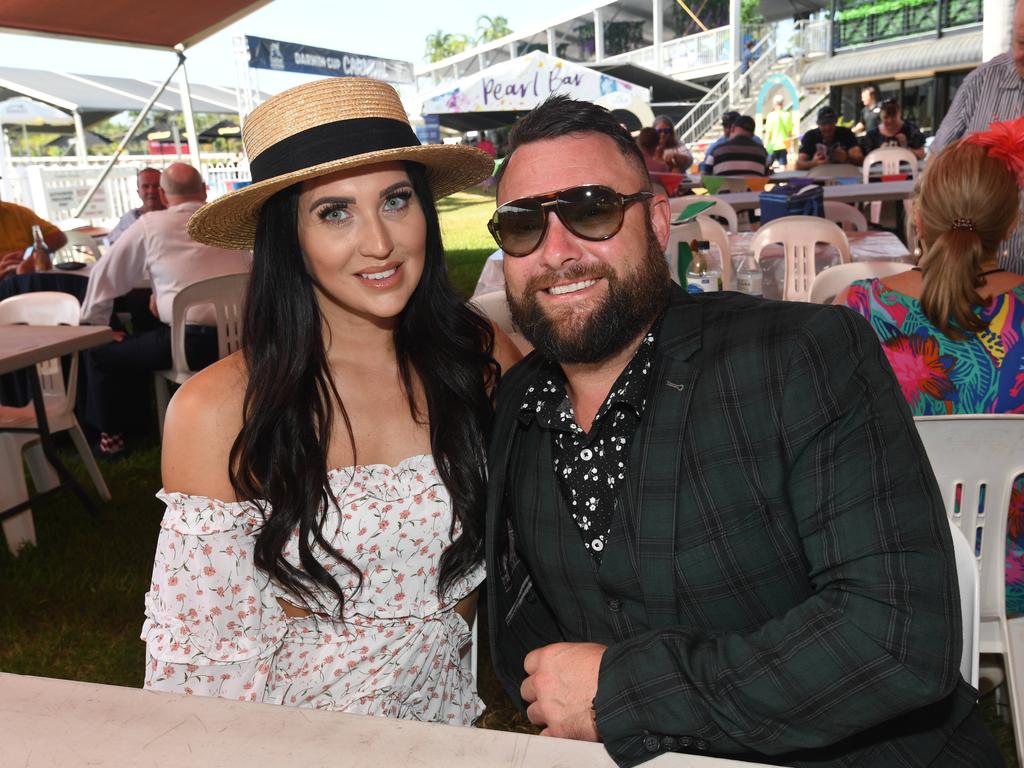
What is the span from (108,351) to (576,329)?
467 cm

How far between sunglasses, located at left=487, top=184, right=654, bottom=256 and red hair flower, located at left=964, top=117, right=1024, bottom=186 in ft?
4.54

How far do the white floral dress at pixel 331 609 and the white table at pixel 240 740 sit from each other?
1.69 feet

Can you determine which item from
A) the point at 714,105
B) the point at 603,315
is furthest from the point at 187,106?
the point at 714,105

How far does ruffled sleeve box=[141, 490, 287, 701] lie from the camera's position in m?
1.69

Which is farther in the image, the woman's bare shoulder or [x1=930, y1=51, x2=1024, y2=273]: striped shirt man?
[x1=930, y1=51, x2=1024, y2=273]: striped shirt man

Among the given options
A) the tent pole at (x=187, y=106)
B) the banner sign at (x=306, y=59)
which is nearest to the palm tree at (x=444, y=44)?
the banner sign at (x=306, y=59)

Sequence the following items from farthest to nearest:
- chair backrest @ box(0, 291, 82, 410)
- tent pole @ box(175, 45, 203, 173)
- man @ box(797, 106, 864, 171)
→ man @ box(797, 106, 864, 171) → tent pole @ box(175, 45, 203, 173) → chair backrest @ box(0, 291, 82, 410)

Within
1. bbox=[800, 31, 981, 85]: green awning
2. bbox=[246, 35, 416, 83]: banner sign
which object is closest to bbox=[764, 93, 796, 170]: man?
bbox=[800, 31, 981, 85]: green awning

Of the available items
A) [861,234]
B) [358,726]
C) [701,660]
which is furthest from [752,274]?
[358,726]

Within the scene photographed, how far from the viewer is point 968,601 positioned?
1607 mm

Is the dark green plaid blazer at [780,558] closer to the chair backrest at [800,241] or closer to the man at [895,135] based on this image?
the chair backrest at [800,241]

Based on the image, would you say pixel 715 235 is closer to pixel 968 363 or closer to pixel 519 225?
pixel 968 363

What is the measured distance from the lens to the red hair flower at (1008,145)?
Answer: 94.3 inches

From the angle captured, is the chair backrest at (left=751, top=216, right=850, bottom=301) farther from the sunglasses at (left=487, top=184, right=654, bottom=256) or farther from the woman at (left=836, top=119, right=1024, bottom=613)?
the sunglasses at (left=487, top=184, right=654, bottom=256)
